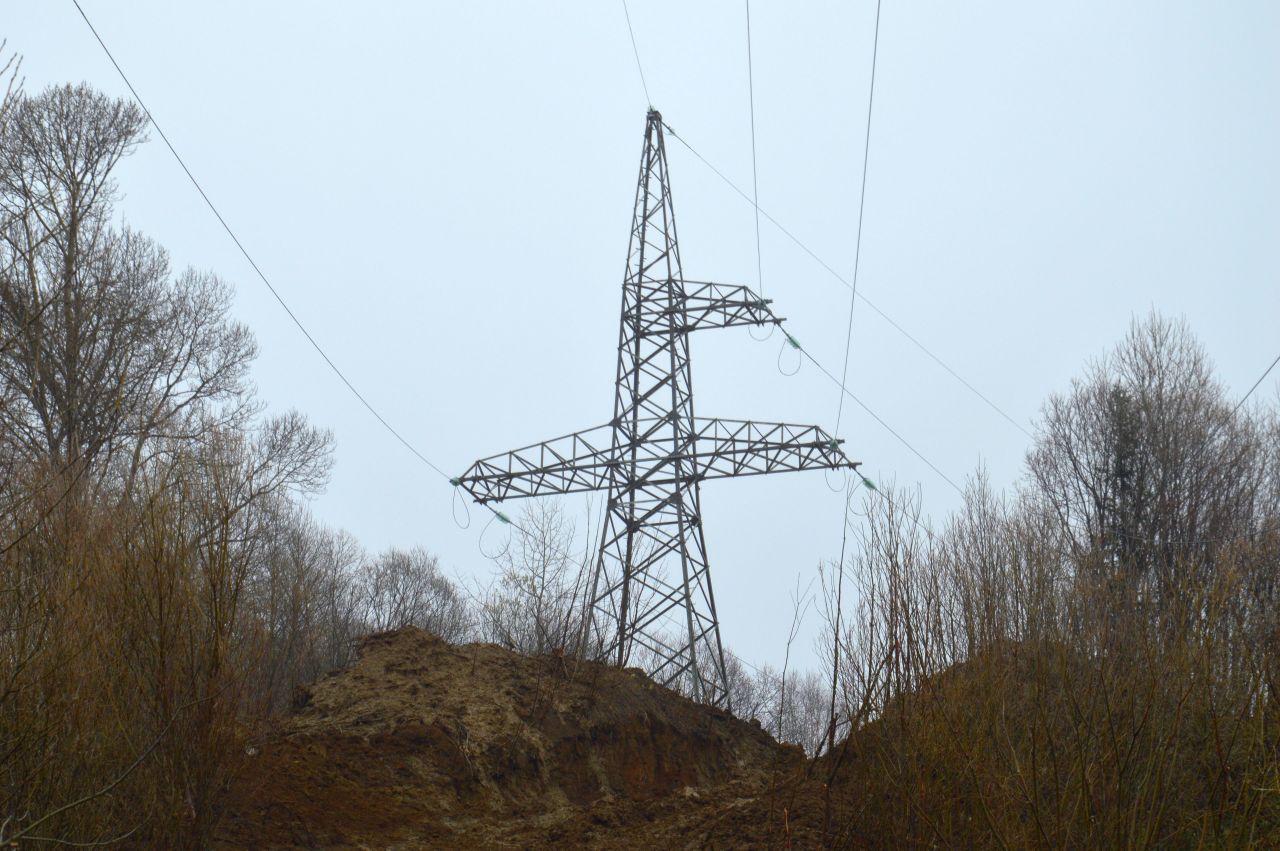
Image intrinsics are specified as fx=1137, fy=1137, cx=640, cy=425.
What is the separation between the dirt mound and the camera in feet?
28.2

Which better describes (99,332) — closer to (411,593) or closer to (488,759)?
(488,759)

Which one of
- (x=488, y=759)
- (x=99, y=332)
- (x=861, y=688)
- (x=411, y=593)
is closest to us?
(x=861, y=688)

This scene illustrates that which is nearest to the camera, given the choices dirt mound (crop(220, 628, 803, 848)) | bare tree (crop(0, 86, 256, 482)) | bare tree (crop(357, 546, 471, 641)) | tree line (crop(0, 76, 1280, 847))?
tree line (crop(0, 76, 1280, 847))

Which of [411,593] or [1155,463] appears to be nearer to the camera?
[1155,463]

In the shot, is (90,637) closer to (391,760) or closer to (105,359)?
(391,760)

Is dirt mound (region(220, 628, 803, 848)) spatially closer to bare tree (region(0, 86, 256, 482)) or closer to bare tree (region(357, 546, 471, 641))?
bare tree (region(0, 86, 256, 482))

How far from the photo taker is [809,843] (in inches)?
283

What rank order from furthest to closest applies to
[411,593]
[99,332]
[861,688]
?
[411,593] → [99,332] → [861,688]

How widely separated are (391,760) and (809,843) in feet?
14.1

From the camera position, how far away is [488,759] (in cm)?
1058

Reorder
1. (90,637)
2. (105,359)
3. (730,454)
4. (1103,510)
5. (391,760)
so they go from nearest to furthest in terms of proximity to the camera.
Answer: (90,637)
(391,760)
(730,454)
(105,359)
(1103,510)

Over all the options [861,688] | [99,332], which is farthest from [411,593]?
[861,688]

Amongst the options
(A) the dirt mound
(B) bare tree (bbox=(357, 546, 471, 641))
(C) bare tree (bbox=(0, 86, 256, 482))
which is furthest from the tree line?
(B) bare tree (bbox=(357, 546, 471, 641))

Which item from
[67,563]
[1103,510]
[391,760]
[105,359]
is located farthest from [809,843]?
[1103,510]
